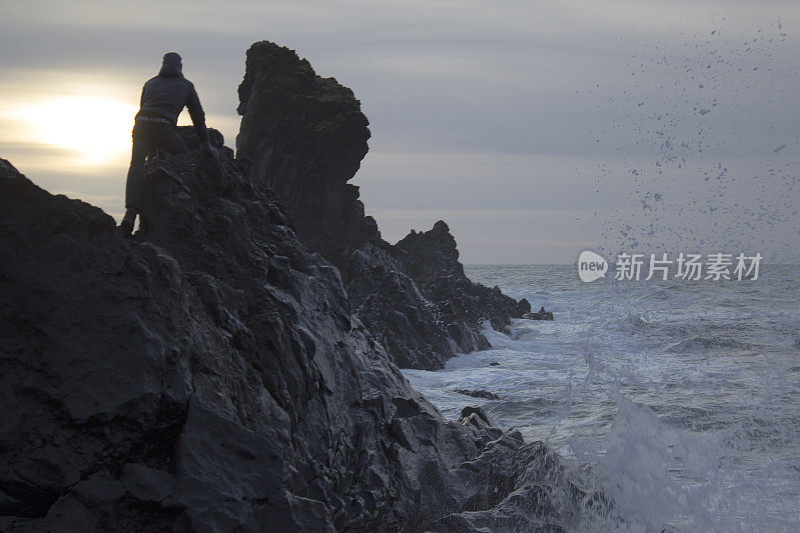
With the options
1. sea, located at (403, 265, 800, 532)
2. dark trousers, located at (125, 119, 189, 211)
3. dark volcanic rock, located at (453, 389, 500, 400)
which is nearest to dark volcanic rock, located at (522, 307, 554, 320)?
sea, located at (403, 265, 800, 532)

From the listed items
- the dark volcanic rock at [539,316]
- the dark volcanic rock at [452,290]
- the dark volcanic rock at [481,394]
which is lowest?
the dark volcanic rock at [481,394]

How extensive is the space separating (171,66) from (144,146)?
2.94 feet

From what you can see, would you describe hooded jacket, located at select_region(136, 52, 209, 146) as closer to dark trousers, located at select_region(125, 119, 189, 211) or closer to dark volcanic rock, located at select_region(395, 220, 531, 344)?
dark trousers, located at select_region(125, 119, 189, 211)

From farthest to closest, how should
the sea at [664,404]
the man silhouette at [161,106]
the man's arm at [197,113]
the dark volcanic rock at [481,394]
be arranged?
the dark volcanic rock at [481,394] → the sea at [664,404] → the man's arm at [197,113] → the man silhouette at [161,106]

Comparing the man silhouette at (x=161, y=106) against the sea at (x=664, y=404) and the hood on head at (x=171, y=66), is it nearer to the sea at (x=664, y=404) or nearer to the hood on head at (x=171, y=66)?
the hood on head at (x=171, y=66)

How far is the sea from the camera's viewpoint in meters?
9.92

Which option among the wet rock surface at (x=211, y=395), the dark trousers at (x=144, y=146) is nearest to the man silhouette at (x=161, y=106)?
the dark trousers at (x=144, y=146)

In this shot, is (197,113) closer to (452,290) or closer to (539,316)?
(452,290)

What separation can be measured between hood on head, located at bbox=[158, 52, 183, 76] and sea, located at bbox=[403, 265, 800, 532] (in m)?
7.19

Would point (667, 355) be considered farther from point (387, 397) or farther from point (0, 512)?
point (0, 512)

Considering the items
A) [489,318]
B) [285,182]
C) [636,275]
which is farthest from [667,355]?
[285,182]

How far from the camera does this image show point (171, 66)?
7242 mm

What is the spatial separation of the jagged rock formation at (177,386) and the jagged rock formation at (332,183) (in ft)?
55.4

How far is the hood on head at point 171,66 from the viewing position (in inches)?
285
